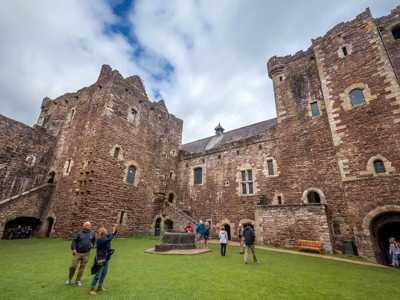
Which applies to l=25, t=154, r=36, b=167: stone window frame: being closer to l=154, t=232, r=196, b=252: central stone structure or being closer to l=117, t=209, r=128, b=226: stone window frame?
l=117, t=209, r=128, b=226: stone window frame

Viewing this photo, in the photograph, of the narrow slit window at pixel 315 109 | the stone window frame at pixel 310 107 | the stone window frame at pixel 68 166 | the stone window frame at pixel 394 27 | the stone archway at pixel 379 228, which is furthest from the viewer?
the stone window frame at pixel 68 166

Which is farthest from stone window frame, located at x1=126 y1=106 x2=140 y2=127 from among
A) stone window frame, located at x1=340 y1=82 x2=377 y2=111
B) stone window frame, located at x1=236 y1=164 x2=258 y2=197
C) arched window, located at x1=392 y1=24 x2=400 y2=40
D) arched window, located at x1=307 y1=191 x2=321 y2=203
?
arched window, located at x1=392 y1=24 x2=400 y2=40

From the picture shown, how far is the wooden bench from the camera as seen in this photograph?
9594 mm

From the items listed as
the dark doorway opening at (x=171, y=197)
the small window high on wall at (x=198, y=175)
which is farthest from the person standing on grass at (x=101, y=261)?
the dark doorway opening at (x=171, y=197)

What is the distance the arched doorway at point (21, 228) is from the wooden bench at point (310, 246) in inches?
647

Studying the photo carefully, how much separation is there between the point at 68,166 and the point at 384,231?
1980 cm

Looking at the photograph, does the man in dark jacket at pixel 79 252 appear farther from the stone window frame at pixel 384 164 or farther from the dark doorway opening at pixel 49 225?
the stone window frame at pixel 384 164

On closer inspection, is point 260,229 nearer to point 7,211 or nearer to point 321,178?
point 321,178

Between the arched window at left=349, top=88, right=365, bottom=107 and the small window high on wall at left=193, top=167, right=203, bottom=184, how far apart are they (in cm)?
1195

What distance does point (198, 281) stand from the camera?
4.66 m

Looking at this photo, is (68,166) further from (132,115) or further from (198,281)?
(198,281)

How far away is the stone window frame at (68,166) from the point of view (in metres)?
14.2

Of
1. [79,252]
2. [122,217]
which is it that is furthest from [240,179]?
[79,252]

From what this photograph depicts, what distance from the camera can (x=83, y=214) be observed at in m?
11.7
